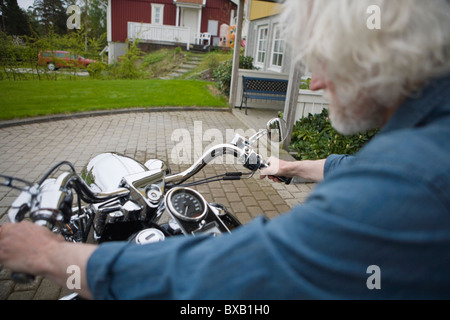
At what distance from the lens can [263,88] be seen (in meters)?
9.09

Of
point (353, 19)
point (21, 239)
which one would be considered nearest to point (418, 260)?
point (353, 19)

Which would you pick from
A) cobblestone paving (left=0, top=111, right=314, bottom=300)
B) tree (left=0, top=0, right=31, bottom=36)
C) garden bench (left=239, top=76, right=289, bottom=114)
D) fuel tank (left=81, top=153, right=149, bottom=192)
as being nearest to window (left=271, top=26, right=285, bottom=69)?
garden bench (left=239, top=76, right=289, bottom=114)

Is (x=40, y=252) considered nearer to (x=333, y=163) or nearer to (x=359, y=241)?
A: (x=359, y=241)

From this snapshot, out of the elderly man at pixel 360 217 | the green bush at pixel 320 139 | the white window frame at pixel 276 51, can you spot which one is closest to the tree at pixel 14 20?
the white window frame at pixel 276 51

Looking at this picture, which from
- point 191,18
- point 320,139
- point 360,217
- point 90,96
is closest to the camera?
point 360,217

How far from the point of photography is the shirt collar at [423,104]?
2.04 feet

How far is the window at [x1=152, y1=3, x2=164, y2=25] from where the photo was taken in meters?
22.7

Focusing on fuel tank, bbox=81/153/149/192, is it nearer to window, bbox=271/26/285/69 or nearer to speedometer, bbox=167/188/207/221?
speedometer, bbox=167/188/207/221

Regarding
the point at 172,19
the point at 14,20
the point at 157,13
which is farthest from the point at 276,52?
the point at 157,13

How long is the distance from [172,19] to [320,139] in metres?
22.2

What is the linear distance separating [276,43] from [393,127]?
1113 centimetres

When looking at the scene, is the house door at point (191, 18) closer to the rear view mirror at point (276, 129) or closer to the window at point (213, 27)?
the window at point (213, 27)

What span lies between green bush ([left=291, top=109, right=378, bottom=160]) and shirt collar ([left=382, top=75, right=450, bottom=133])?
13.0 ft
